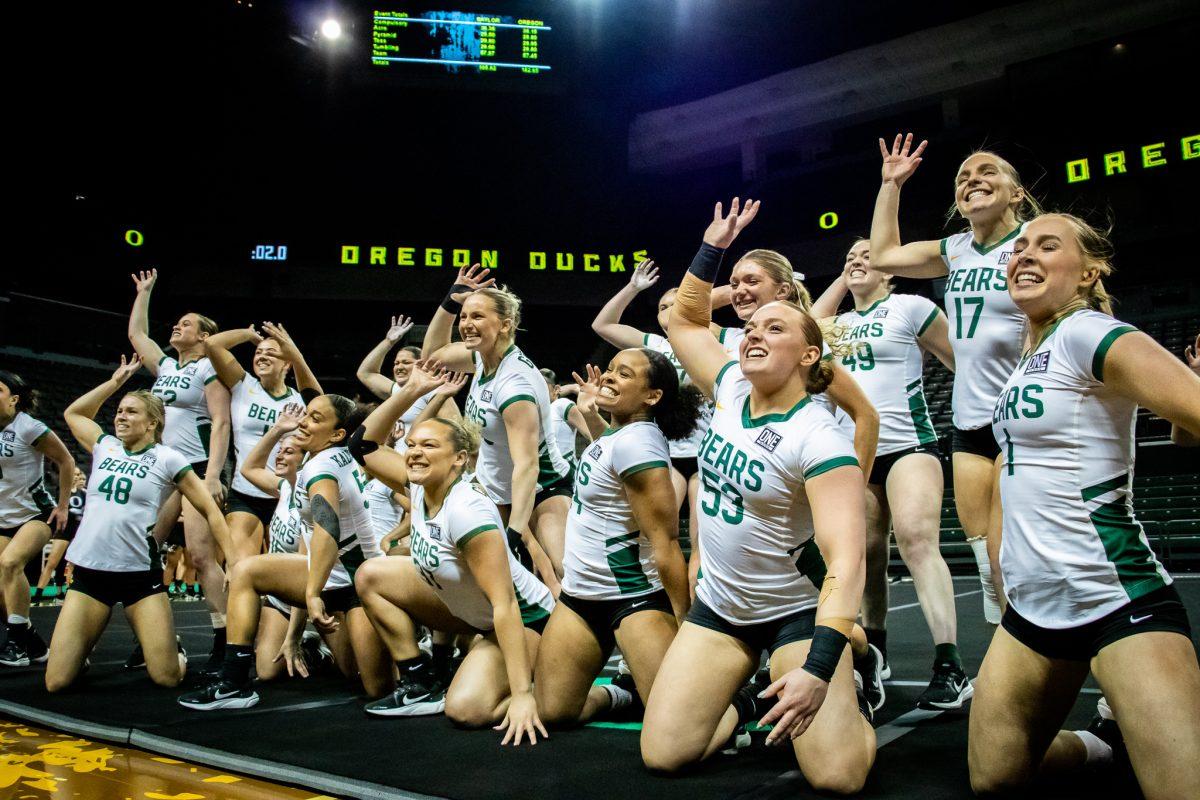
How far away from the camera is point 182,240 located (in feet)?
59.4

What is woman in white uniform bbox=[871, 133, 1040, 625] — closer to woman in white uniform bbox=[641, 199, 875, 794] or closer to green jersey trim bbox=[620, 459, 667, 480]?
woman in white uniform bbox=[641, 199, 875, 794]

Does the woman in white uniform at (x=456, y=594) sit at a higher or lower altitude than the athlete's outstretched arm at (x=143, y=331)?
lower

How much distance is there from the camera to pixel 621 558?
3234mm

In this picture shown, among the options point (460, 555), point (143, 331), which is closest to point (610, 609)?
point (460, 555)

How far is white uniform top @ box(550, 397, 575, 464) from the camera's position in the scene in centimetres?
626

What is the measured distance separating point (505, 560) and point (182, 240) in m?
17.5

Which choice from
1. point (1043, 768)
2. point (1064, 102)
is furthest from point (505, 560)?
point (1064, 102)

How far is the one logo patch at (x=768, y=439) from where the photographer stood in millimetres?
2551

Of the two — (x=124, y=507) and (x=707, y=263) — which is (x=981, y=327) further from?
(x=124, y=507)

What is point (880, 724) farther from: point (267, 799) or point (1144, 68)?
point (1144, 68)

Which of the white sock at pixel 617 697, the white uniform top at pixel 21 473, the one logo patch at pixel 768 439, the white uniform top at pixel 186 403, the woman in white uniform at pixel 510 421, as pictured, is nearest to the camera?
the one logo patch at pixel 768 439

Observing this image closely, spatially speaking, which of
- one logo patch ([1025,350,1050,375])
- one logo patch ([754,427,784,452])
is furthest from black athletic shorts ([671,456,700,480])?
one logo patch ([1025,350,1050,375])

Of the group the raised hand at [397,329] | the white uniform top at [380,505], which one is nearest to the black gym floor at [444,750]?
the white uniform top at [380,505]

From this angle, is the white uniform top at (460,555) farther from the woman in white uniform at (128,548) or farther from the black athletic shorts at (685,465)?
the woman in white uniform at (128,548)
